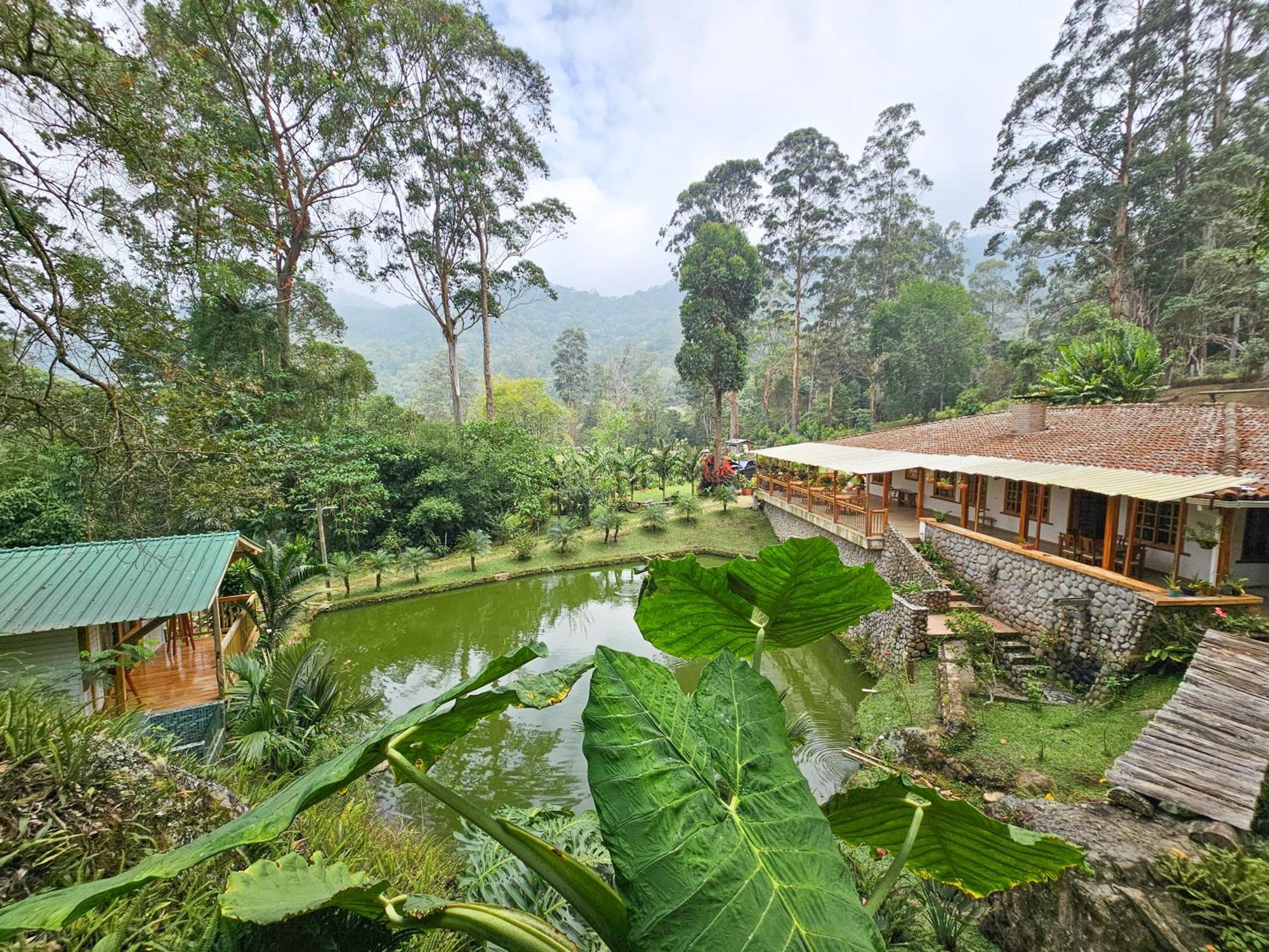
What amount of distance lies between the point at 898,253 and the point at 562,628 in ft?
98.0

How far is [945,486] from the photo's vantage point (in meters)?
11.5

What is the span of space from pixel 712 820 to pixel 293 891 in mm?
→ 659

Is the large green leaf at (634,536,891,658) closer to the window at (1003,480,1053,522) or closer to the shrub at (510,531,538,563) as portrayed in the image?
the window at (1003,480,1053,522)

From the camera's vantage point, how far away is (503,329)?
87.2 m

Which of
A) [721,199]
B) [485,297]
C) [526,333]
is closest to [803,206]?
[721,199]

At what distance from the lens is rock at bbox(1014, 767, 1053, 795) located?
442 cm

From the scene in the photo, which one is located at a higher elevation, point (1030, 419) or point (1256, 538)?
point (1030, 419)

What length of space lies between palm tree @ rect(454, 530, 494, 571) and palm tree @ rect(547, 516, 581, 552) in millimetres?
1765

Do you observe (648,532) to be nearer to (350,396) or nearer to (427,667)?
(427,667)

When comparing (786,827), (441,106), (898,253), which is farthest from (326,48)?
(898,253)

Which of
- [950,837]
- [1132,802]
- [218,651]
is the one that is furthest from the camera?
[218,651]

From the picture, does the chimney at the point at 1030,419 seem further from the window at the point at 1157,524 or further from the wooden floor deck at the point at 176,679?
the wooden floor deck at the point at 176,679

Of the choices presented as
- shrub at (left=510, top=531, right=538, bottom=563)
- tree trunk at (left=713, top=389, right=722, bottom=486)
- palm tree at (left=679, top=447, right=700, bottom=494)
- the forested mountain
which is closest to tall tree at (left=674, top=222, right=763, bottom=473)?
tree trunk at (left=713, top=389, right=722, bottom=486)

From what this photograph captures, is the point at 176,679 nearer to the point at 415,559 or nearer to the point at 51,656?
the point at 51,656
